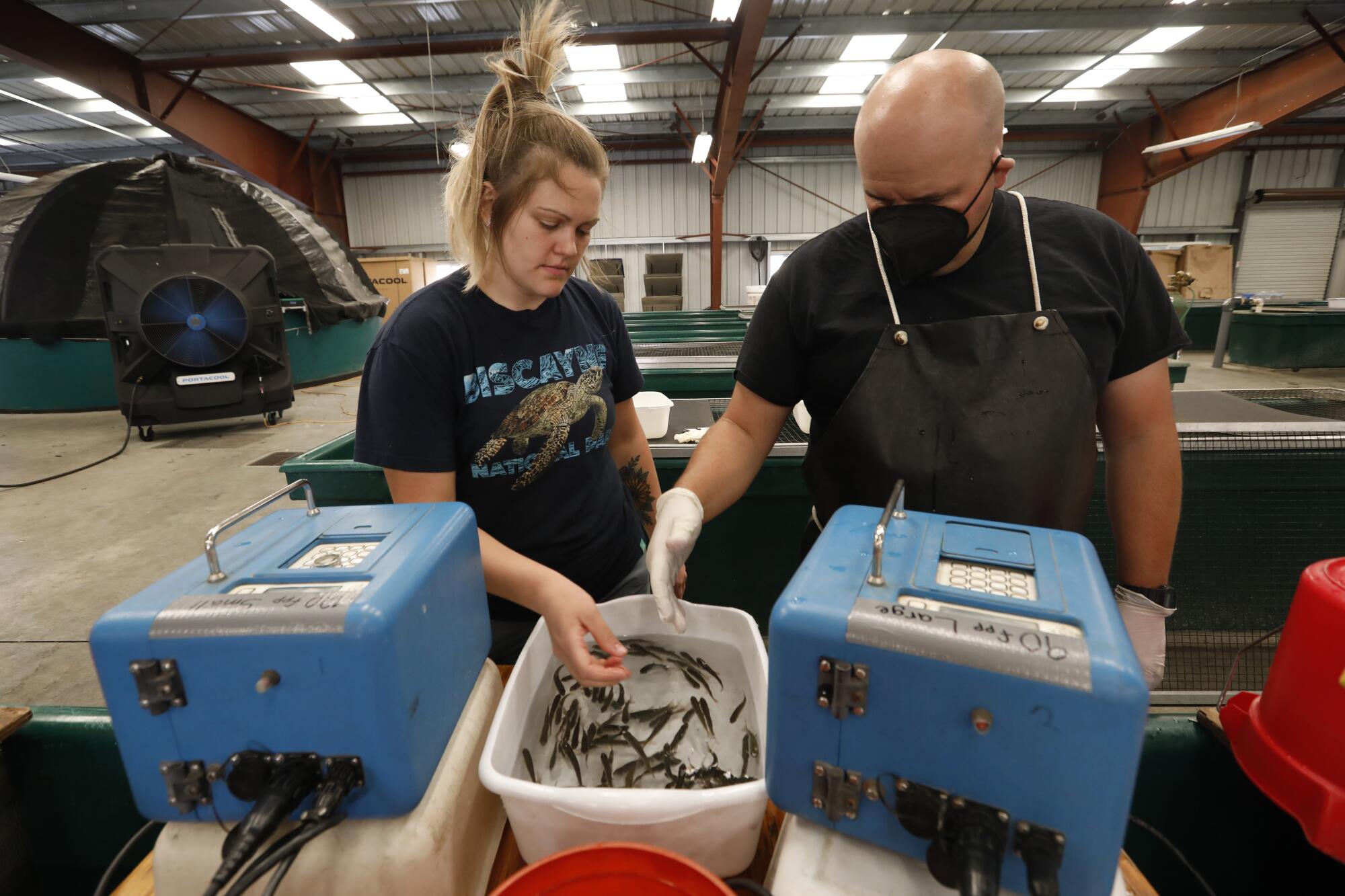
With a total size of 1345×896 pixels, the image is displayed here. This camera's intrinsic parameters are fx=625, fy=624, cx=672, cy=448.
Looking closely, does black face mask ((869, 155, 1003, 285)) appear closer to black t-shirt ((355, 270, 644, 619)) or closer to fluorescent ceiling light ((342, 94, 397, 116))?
black t-shirt ((355, 270, 644, 619))

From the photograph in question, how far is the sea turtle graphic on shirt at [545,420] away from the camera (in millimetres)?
1062

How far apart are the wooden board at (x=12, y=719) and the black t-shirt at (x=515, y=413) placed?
605mm

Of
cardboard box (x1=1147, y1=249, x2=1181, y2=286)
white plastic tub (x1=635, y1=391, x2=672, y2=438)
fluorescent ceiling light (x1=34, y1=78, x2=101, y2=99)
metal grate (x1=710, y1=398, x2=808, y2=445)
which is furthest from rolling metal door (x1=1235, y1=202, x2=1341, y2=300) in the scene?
fluorescent ceiling light (x1=34, y1=78, x2=101, y2=99)

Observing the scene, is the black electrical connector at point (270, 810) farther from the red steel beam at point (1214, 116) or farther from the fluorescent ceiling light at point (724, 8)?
the red steel beam at point (1214, 116)

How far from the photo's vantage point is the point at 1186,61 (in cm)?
793

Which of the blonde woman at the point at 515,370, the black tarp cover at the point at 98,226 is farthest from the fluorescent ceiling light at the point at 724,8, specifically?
the blonde woman at the point at 515,370

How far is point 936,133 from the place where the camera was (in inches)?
35.7

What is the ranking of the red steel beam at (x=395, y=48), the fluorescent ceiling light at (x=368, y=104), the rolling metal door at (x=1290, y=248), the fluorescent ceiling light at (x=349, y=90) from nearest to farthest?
1. the red steel beam at (x=395, y=48)
2. the fluorescent ceiling light at (x=349, y=90)
3. the fluorescent ceiling light at (x=368, y=104)
4. the rolling metal door at (x=1290, y=248)

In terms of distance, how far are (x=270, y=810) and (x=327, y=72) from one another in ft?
31.9

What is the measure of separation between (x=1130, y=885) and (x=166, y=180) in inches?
294

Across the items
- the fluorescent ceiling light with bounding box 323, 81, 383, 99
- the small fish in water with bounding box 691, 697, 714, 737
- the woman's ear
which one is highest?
the fluorescent ceiling light with bounding box 323, 81, 383, 99

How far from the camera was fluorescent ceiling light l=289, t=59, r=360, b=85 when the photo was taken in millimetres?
7605

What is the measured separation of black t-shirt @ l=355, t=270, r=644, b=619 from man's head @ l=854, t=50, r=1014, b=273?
1.93ft

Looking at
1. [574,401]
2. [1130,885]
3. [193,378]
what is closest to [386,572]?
[574,401]
